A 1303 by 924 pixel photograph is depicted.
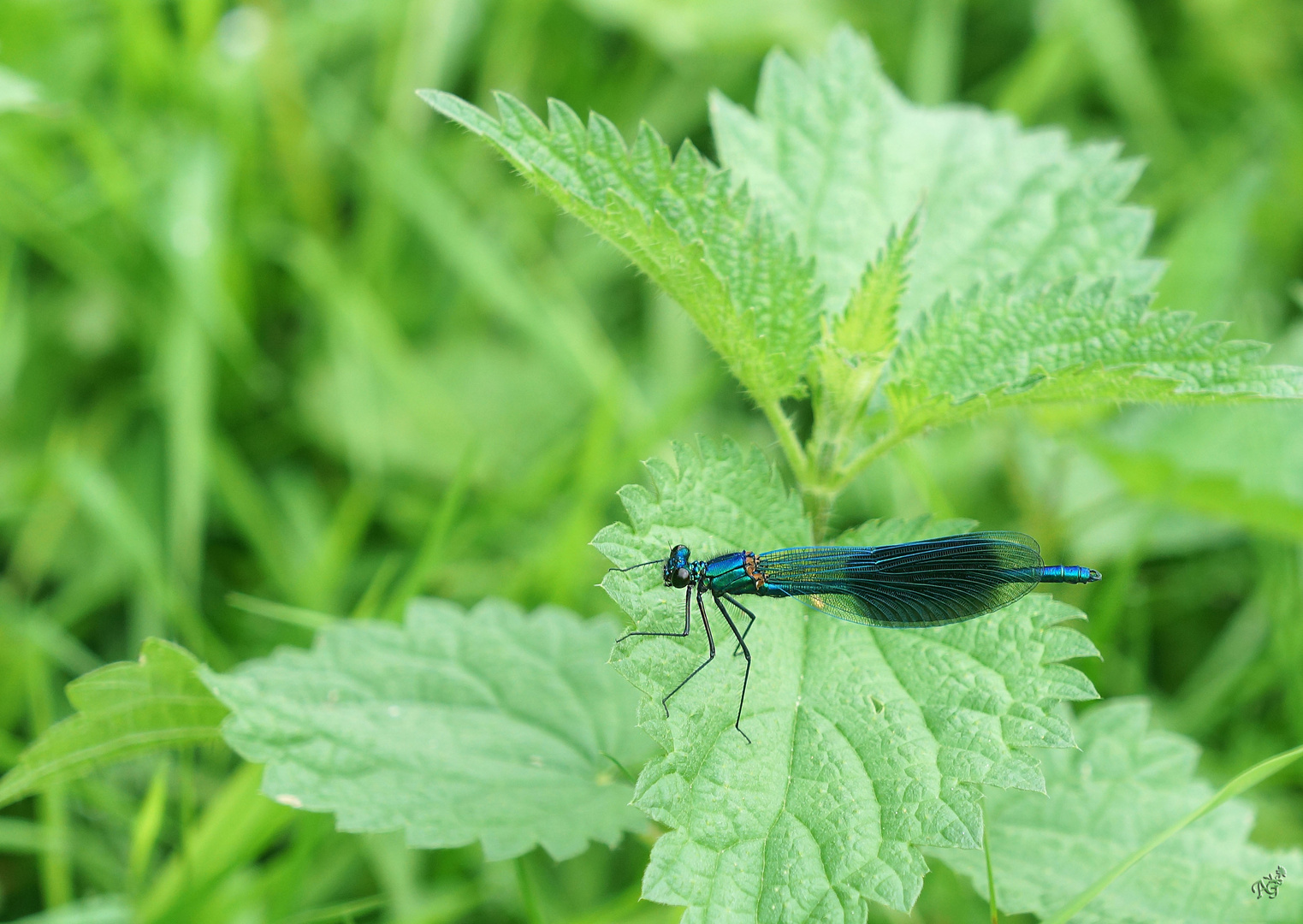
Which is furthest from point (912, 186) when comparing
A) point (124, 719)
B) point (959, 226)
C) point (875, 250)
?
point (124, 719)

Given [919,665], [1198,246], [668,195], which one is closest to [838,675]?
[919,665]

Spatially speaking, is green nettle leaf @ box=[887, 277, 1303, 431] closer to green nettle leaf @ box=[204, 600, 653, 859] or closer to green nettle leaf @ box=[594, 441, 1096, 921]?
green nettle leaf @ box=[594, 441, 1096, 921]

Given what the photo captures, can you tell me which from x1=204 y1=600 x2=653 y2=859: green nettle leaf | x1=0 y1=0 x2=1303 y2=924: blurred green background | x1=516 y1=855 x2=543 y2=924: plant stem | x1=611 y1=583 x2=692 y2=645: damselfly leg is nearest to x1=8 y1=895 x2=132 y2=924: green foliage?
x1=0 y1=0 x2=1303 y2=924: blurred green background

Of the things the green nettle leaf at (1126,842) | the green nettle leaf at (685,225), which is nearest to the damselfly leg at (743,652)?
the green nettle leaf at (685,225)

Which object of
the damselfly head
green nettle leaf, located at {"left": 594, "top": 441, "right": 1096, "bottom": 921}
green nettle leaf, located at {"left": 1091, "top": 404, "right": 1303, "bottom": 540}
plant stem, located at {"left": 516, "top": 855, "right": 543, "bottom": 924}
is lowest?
plant stem, located at {"left": 516, "top": 855, "right": 543, "bottom": 924}

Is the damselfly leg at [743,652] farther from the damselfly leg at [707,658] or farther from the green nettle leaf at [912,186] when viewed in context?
the green nettle leaf at [912,186]

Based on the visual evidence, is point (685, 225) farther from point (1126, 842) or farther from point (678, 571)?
point (1126, 842)

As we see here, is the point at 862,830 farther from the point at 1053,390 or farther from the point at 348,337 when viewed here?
the point at 348,337
